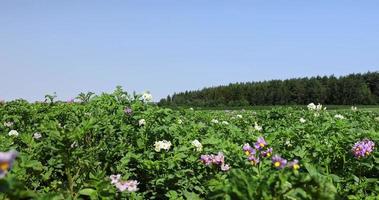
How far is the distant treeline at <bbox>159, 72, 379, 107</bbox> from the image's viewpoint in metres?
53.8

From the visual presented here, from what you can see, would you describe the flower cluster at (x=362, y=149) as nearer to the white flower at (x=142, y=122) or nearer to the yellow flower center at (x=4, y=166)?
the white flower at (x=142, y=122)

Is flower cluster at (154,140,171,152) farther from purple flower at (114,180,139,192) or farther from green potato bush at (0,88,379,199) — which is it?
purple flower at (114,180,139,192)

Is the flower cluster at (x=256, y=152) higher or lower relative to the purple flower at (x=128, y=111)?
lower

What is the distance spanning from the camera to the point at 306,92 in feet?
183

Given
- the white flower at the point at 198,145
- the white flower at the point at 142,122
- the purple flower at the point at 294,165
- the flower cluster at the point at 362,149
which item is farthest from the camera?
the white flower at the point at 142,122

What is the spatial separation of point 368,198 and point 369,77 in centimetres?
5539

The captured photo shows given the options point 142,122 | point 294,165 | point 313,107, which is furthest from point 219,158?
point 313,107

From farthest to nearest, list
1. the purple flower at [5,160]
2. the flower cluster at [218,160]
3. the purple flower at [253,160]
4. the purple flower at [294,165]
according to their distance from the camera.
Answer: the flower cluster at [218,160]
the purple flower at [253,160]
the purple flower at [294,165]
the purple flower at [5,160]

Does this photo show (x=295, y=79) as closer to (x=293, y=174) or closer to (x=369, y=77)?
(x=369, y=77)

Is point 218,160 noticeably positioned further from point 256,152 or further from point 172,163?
point 172,163

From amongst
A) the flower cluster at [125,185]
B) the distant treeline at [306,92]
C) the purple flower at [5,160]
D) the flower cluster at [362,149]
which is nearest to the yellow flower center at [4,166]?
the purple flower at [5,160]

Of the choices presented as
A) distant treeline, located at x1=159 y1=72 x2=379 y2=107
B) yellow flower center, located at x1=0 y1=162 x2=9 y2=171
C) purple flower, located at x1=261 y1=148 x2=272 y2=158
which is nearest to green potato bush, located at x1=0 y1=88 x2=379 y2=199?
Result: purple flower, located at x1=261 y1=148 x2=272 y2=158

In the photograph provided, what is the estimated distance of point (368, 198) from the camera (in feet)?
11.4

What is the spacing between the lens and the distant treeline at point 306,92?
53.8 metres
